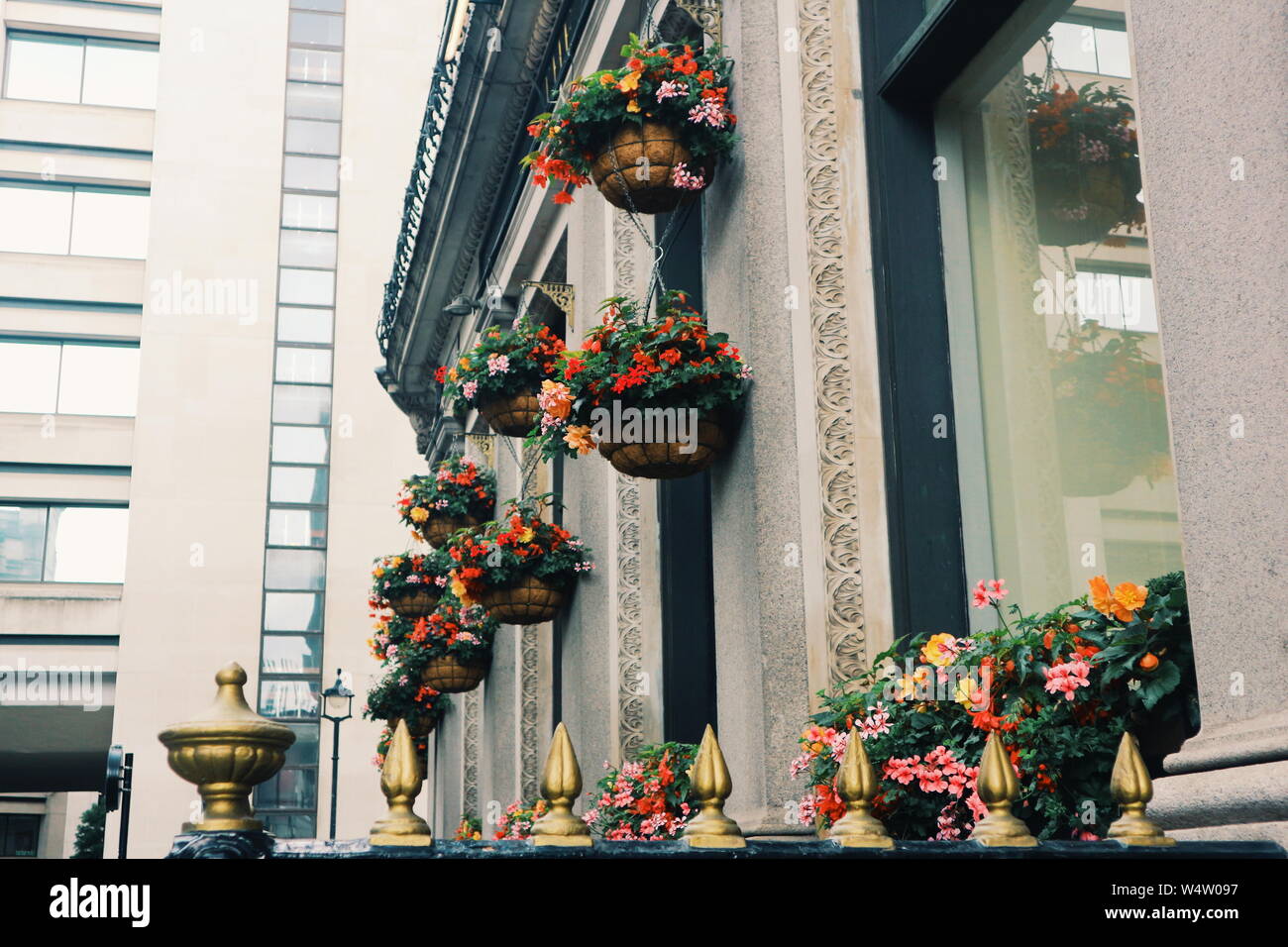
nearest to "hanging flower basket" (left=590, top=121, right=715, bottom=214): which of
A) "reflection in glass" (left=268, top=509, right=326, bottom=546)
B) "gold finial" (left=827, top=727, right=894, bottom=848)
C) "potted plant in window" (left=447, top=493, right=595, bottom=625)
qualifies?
"potted plant in window" (left=447, top=493, right=595, bottom=625)

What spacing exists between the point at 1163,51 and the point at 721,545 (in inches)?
149

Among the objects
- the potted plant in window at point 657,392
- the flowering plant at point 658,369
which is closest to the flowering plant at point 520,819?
the potted plant in window at point 657,392

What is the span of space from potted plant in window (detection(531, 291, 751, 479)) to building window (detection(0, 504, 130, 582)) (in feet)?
114

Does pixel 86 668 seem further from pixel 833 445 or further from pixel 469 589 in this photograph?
Answer: pixel 833 445

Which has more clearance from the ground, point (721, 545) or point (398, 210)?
point (398, 210)

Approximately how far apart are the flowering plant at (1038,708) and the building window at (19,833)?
4916 centimetres

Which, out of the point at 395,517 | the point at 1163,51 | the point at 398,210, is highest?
the point at 398,210

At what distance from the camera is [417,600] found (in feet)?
53.9

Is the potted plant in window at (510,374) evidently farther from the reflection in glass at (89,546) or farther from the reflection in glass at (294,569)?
the reflection in glass at (89,546)

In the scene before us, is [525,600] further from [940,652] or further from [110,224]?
[110,224]

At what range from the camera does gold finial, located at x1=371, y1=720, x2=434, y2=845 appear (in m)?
2.73

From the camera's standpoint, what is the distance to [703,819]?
290 centimetres

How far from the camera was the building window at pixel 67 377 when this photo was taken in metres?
40.1

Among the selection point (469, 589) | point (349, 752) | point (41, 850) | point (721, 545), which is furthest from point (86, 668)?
point (721, 545)
